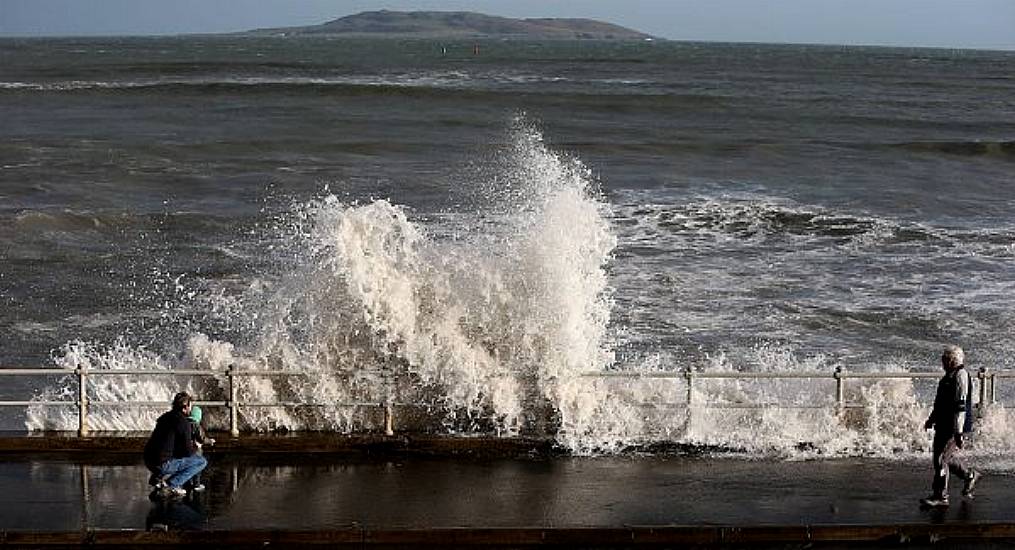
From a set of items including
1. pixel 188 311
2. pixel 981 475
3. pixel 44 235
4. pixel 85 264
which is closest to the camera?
pixel 981 475

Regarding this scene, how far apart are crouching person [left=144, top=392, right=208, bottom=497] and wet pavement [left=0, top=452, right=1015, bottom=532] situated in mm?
181

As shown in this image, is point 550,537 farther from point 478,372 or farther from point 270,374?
point 478,372

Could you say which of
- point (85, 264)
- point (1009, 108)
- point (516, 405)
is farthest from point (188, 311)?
point (1009, 108)

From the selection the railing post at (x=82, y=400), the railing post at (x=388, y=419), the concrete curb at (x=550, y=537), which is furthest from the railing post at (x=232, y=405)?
the concrete curb at (x=550, y=537)

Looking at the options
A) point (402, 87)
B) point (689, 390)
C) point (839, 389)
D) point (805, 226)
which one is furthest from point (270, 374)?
point (402, 87)

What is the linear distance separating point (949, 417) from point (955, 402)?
18 cm

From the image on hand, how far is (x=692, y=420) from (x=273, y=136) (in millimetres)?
46417

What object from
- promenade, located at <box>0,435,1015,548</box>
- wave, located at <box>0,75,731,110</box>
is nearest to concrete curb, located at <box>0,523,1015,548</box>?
promenade, located at <box>0,435,1015,548</box>

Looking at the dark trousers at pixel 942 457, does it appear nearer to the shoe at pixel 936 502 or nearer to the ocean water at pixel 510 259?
the shoe at pixel 936 502

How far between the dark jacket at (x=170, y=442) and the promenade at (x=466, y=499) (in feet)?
1.26

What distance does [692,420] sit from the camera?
14977 millimetres

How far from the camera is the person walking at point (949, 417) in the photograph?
11.9 m

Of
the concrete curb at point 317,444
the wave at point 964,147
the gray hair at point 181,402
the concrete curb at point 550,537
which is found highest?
the gray hair at point 181,402

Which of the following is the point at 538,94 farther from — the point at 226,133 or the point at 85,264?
the point at 85,264
